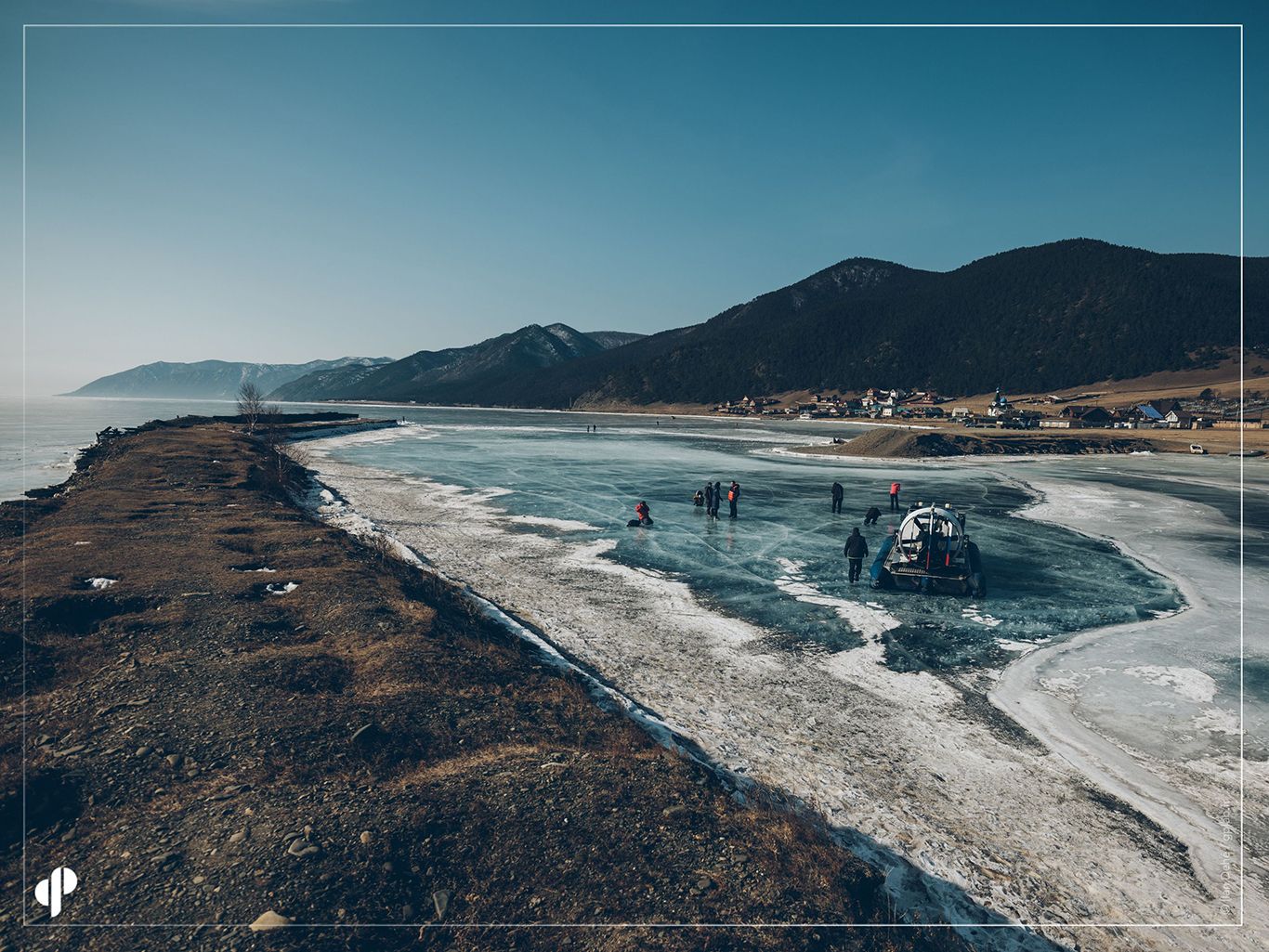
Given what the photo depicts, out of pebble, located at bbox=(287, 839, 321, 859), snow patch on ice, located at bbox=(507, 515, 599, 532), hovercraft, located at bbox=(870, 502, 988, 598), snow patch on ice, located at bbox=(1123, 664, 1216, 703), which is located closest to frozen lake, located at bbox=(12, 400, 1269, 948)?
snow patch on ice, located at bbox=(1123, 664, 1216, 703)

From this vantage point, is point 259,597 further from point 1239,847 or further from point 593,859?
point 1239,847

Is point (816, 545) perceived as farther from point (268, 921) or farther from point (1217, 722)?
point (268, 921)

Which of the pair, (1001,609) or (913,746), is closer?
(913,746)

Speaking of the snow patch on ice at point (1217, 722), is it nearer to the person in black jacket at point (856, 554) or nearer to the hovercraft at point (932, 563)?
the hovercraft at point (932, 563)

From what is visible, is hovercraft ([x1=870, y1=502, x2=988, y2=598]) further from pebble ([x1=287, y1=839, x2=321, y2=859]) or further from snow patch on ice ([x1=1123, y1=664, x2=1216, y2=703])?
pebble ([x1=287, y1=839, x2=321, y2=859])

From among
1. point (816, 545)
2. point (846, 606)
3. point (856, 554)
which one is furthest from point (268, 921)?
point (816, 545)

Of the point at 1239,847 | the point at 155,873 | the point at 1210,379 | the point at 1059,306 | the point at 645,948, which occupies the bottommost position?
the point at 1239,847

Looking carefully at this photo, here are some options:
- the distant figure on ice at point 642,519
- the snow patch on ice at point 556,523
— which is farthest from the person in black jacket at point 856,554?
the snow patch on ice at point 556,523

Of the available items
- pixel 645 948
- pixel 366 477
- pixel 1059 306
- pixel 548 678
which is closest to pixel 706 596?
pixel 548 678
